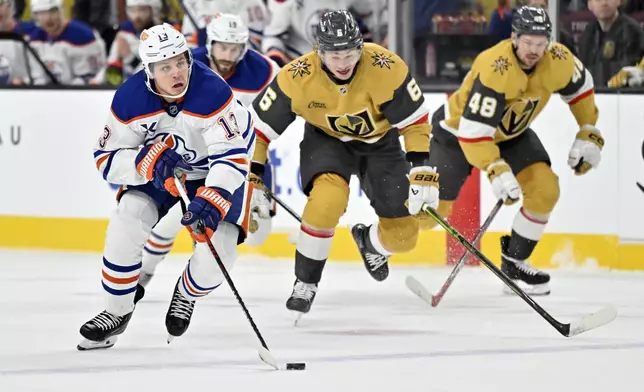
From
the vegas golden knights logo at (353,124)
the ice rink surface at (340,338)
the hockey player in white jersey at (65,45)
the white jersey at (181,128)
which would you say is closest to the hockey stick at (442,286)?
the ice rink surface at (340,338)

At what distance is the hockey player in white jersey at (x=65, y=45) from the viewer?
838 centimetres

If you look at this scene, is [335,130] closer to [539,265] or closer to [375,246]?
[375,246]

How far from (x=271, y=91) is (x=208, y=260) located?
109 centimetres

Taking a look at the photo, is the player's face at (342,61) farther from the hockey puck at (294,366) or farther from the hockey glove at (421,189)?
the hockey puck at (294,366)

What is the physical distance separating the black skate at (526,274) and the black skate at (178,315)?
2.05 meters

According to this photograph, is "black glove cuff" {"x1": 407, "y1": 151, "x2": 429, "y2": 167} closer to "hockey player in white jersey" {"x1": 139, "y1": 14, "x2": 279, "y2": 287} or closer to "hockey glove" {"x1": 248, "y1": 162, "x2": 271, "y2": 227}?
"hockey glove" {"x1": 248, "y1": 162, "x2": 271, "y2": 227}

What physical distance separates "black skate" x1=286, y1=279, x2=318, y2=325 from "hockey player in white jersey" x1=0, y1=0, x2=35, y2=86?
3.42m

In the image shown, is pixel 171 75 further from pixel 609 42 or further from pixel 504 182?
pixel 609 42

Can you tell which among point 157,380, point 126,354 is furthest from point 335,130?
point 157,380

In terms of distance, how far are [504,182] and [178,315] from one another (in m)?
1.75

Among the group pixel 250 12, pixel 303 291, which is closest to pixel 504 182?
pixel 303 291

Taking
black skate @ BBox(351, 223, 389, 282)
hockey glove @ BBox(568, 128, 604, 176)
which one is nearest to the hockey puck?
black skate @ BBox(351, 223, 389, 282)

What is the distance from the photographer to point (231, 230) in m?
4.55

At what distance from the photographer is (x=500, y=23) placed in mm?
7059
